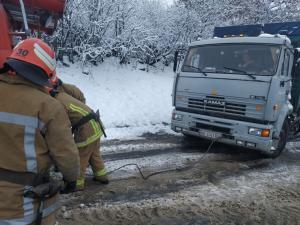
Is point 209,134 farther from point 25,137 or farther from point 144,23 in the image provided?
point 144,23

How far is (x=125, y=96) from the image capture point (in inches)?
457

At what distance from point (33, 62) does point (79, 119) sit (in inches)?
87.8

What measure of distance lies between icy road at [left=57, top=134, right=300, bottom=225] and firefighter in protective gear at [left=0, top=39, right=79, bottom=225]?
1.82 meters

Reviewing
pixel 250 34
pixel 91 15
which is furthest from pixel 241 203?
pixel 91 15

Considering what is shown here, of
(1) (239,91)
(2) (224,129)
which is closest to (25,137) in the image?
(1) (239,91)

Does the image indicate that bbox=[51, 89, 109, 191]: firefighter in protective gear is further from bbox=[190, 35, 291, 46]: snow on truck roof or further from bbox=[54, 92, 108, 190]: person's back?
bbox=[190, 35, 291, 46]: snow on truck roof

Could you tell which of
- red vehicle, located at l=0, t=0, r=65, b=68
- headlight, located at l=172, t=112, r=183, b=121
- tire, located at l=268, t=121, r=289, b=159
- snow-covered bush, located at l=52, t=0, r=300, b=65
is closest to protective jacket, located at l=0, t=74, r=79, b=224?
red vehicle, located at l=0, t=0, r=65, b=68

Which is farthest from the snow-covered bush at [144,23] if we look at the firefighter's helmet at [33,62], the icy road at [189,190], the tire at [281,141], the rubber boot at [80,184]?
the firefighter's helmet at [33,62]

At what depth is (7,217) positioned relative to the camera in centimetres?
244

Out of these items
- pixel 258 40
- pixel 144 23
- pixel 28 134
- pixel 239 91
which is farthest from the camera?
pixel 144 23

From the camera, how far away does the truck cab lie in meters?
6.71

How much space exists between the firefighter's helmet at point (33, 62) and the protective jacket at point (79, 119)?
1.94 metres

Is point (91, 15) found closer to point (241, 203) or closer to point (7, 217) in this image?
point (241, 203)

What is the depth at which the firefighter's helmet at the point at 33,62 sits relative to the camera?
7.73 ft
